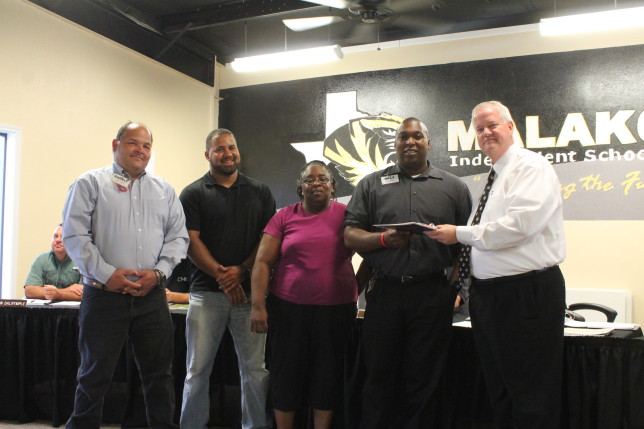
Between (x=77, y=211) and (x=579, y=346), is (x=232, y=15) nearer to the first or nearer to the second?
(x=77, y=211)

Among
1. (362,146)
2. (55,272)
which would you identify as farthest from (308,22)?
(55,272)

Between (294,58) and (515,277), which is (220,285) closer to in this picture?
(515,277)

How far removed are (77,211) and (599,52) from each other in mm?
5183

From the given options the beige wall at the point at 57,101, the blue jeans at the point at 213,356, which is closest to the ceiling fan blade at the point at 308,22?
the beige wall at the point at 57,101

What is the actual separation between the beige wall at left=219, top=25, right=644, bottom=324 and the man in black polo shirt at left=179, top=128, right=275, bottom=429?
3861 mm

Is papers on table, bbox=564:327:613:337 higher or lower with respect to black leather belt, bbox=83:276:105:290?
lower

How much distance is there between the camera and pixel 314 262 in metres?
2.92

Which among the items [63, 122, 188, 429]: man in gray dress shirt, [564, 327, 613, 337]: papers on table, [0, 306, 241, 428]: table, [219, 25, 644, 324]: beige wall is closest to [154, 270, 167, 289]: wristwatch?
[63, 122, 188, 429]: man in gray dress shirt

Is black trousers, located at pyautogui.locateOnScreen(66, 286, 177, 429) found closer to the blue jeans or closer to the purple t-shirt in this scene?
the blue jeans

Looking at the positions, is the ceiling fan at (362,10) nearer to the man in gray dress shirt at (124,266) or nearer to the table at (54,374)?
the man in gray dress shirt at (124,266)

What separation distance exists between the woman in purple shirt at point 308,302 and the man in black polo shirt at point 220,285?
18 centimetres

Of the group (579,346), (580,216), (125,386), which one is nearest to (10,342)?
(125,386)

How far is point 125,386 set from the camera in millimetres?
3637

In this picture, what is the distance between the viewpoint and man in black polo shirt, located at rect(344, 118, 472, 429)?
2664 mm
